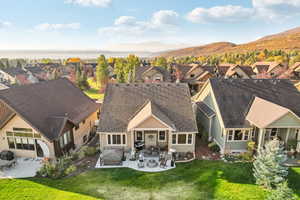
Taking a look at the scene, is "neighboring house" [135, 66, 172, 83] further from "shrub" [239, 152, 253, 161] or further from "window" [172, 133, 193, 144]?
"shrub" [239, 152, 253, 161]

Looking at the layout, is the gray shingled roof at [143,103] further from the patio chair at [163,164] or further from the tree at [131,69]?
the tree at [131,69]

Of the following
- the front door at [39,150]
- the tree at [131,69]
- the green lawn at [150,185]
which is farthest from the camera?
the tree at [131,69]

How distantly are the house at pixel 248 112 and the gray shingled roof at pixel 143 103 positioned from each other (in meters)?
3.04

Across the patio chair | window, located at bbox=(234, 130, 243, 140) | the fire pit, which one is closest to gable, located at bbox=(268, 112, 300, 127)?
window, located at bbox=(234, 130, 243, 140)

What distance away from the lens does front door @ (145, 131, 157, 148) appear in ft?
60.4

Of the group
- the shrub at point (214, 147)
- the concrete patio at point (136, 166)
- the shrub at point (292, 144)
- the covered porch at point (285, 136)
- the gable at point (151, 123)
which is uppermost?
the gable at point (151, 123)

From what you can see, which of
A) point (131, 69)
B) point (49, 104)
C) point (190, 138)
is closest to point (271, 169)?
point (190, 138)

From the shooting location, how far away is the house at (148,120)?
17.4 meters

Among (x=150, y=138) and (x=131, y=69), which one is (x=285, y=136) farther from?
(x=131, y=69)

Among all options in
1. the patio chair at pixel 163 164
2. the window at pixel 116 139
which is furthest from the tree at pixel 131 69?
the patio chair at pixel 163 164

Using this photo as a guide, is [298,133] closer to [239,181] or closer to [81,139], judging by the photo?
[239,181]

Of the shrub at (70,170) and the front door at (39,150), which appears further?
the front door at (39,150)

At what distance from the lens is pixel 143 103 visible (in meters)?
19.9

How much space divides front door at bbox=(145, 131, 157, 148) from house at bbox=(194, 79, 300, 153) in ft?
21.1
